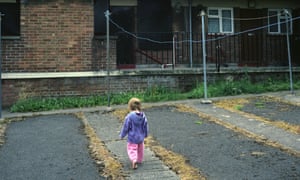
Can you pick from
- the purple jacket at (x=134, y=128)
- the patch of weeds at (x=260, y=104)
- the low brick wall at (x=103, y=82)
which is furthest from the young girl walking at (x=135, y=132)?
the patch of weeds at (x=260, y=104)

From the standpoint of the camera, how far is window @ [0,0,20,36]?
12759 millimetres

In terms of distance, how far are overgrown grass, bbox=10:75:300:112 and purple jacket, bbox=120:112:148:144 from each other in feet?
16.3

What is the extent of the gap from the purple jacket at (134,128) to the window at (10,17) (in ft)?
27.6

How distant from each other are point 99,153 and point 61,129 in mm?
2077

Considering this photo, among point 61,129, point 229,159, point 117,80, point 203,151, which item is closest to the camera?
point 229,159

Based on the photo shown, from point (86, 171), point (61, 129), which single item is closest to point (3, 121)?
point (61, 129)

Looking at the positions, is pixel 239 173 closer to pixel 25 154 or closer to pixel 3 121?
pixel 25 154

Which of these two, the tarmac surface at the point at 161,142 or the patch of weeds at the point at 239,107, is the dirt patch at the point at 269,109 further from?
the tarmac surface at the point at 161,142

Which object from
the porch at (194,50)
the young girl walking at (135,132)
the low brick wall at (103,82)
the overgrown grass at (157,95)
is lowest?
the young girl walking at (135,132)

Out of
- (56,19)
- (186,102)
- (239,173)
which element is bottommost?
(239,173)

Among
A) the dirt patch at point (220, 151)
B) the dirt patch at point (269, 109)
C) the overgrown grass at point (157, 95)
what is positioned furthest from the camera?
the overgrown grass at point (157, 95)

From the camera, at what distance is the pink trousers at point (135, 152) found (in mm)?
5488

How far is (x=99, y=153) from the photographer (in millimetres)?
6141

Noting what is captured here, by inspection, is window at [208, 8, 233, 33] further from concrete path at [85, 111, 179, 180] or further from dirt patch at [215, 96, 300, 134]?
concrete path at [85, 111, 179, 180]
